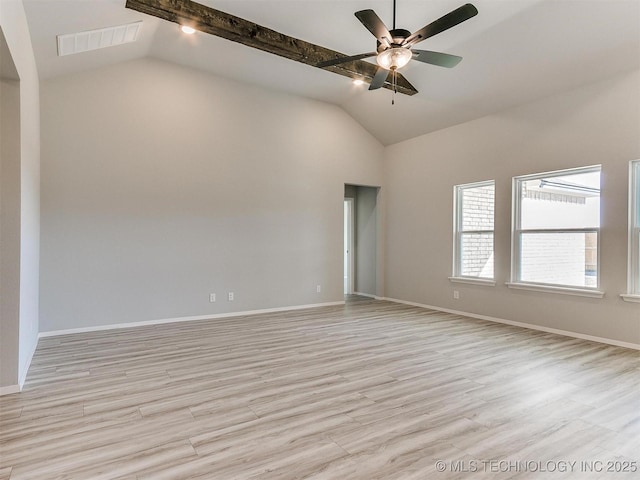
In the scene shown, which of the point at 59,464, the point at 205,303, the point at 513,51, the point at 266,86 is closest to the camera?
the point at 59,464

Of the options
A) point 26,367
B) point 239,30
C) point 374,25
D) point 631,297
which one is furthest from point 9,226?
point 631,297

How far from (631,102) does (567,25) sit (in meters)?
1.21

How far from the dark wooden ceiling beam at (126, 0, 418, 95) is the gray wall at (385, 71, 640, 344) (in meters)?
2.23

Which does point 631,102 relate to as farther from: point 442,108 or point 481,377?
point 481,377

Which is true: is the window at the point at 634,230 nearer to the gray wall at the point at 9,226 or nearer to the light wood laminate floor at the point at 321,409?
the light wood laminate floor at the point at 321,409

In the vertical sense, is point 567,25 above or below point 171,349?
above

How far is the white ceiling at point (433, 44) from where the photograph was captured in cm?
362

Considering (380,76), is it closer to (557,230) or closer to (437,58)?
(437,58)

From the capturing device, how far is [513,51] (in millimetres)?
4395

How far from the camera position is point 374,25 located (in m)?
2.89

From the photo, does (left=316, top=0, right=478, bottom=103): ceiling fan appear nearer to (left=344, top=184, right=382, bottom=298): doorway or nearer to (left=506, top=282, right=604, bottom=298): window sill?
(left=506, top=282, right=604, bottom=298): window sill

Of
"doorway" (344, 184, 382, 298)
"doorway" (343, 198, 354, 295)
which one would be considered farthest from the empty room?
"doorway" (343, 198, 354, 295)

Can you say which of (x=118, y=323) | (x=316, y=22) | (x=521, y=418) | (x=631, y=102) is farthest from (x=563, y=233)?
(x=118, y=323)

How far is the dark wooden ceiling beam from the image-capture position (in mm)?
3686
